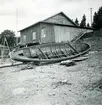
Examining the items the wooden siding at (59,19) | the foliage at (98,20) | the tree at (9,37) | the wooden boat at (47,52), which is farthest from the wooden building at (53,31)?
the tree at (9,37)

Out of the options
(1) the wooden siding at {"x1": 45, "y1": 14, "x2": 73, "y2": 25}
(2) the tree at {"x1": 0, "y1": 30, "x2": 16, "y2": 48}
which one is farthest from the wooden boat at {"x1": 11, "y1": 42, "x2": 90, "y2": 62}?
(2) the tree at {"x1": 0, "y1": 30, "x2": 16, "y2": 48}

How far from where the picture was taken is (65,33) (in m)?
22.0

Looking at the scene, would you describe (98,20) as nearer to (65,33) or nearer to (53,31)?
(65,33)

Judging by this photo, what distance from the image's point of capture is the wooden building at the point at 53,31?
20.8 meters

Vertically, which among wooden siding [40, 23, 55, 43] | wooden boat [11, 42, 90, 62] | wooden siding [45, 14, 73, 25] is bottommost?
→ wooden boat [11, 42, 90, 62]

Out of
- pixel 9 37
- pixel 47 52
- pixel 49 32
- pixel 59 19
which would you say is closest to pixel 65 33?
pixel 49 32

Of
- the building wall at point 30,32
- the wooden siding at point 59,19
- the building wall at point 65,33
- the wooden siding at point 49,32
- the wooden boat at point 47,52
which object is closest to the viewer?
the wooden boat at point 47,52

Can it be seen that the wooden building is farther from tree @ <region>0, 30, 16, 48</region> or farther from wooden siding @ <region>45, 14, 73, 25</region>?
tree @ <region>0, 30, 16, 48</region>

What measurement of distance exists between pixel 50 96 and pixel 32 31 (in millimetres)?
20038

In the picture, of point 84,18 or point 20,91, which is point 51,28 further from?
point 84,18

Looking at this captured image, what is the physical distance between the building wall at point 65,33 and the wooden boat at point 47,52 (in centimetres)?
576

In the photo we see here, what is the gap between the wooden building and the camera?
20.8 metres

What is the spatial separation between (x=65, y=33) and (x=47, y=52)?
8953mm

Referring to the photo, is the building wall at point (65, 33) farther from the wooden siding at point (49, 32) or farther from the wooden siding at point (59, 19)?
the wooden siding at point (59, 19)
